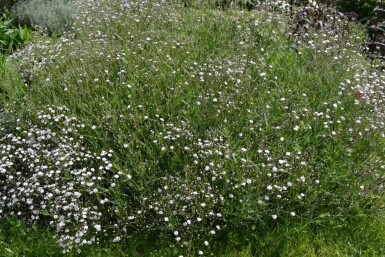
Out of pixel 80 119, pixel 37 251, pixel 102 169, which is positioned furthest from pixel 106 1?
pixel 37 251

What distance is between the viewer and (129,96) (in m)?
4.65

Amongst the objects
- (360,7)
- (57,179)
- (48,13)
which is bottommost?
(360,7)

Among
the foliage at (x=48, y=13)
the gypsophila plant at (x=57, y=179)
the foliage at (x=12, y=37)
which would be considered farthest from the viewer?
the foliage at (x=48, y=13)

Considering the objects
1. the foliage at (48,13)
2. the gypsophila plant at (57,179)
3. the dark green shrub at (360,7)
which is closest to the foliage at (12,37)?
the foliage at (48,13)

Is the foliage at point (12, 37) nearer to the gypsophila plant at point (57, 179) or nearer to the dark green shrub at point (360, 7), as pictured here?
the gypsophila plant at point (57, 179)

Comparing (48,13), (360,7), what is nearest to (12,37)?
(48,13)

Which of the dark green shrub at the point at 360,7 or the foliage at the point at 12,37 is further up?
the foliage at the point at 12,37

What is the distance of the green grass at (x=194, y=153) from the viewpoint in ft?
13.2

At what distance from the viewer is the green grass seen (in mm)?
4031

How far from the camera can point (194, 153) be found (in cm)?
428

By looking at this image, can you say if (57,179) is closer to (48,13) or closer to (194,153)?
(194,153)

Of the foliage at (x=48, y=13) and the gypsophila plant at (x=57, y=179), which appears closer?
the gypsophila plant at (x=57, y=179)

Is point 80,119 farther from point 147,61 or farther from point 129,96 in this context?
point 147,61

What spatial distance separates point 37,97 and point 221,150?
6.66ft
